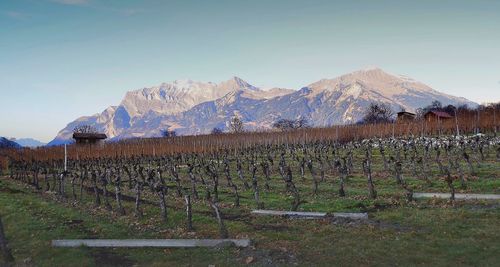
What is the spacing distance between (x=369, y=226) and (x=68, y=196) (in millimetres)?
22403

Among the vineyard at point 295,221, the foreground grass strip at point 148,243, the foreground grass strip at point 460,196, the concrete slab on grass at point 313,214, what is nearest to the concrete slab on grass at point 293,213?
the concrete slab on grass at point 313,214

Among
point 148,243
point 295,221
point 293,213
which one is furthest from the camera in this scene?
point 293,213

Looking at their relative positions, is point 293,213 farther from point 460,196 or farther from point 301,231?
point 460,196

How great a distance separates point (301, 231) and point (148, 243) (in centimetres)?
552

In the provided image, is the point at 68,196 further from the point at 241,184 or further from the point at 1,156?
the point at 1,156

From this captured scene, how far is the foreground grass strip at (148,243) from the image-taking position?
605 inches

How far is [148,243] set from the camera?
15.9 m

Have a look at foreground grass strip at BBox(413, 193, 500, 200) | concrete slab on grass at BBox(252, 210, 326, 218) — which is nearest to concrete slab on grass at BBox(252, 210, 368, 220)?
concrete slab on grass at BBox(252, 210, 326, 218)

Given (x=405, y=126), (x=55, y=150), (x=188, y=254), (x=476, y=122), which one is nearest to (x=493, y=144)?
(x=476, y=122)

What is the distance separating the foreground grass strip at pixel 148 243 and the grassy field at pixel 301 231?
13.5 inches

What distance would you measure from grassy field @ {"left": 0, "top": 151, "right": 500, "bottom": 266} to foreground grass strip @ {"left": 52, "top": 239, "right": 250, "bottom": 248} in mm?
343

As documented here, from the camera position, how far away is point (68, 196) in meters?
31.5

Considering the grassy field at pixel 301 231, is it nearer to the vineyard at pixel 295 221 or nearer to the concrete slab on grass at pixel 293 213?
the vineyard at pixel 295 221

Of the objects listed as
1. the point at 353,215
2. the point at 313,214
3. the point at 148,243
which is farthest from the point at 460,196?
the point at 148,243
